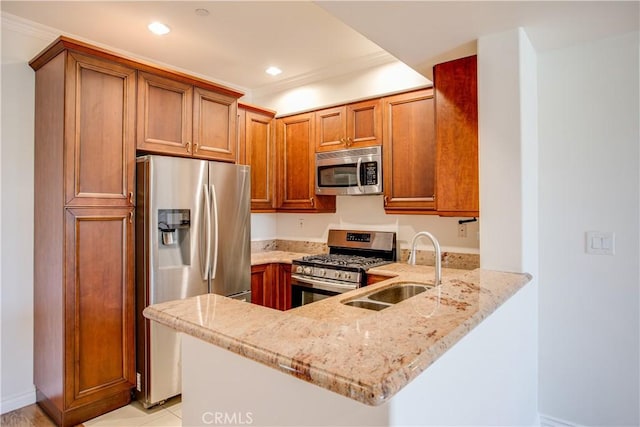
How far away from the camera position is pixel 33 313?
261 cm

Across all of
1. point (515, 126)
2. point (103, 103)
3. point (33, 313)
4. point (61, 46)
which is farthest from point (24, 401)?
point (515, 126)

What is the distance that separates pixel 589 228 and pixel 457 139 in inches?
33.8

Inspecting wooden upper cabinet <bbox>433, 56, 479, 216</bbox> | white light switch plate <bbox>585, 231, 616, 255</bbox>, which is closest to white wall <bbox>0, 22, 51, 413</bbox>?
wooden upper cabinet <bbox>433, 56, 479, 216</bbox>

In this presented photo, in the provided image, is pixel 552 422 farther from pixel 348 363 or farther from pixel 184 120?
pixel 184 120

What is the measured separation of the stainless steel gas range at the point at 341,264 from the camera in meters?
2.91

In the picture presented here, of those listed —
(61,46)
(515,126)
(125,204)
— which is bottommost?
(125,204)

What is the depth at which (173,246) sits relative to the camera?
258cm

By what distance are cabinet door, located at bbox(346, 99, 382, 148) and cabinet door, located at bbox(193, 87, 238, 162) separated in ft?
3.27

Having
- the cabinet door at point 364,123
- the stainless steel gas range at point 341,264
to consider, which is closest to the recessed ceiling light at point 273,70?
the cabinet door at point 364,123

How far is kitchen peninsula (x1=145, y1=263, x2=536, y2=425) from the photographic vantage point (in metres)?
0.77

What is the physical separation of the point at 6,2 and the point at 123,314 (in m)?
2.09

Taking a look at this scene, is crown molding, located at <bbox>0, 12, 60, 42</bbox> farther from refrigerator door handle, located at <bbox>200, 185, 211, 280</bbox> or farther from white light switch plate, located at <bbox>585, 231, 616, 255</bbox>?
white light switch plate, located at <bbox>585, 231, 616, 255</bbox>

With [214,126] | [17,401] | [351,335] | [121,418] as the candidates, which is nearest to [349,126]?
[214,126]

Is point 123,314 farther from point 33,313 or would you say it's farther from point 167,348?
point 33,313
